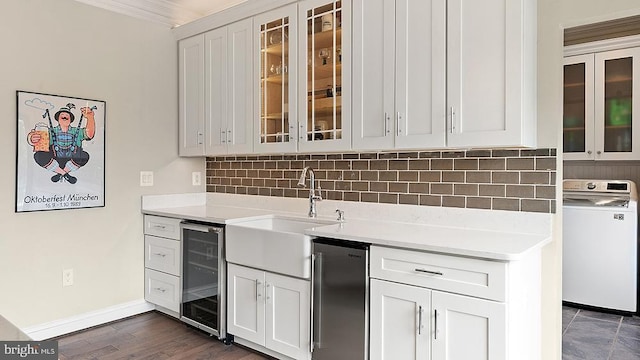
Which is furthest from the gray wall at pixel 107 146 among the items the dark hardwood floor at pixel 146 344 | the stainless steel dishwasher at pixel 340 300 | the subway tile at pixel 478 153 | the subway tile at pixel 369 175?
the subway tile at pixel 478 153

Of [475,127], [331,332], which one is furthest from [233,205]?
[475,127]

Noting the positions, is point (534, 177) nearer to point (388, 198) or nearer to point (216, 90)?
point (388, 198)

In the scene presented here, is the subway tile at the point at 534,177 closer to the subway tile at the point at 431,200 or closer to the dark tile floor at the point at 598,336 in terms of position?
the subway tile at the point at 431,200

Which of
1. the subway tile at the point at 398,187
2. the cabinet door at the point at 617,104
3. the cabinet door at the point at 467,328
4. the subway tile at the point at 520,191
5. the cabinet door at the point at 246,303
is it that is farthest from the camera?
the cabinet door at the point at 617,104

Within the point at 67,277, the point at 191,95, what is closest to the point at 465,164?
the point at 191,95

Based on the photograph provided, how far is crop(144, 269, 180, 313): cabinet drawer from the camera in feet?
10.9

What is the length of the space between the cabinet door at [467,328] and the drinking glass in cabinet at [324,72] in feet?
3.97

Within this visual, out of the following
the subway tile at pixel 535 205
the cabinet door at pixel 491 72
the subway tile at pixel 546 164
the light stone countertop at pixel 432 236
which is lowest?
the light stone countertop at pixel 432 236

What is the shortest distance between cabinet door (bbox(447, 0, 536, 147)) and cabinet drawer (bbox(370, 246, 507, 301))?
619mm

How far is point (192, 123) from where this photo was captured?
3660mm

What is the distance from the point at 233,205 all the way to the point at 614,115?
139 inches

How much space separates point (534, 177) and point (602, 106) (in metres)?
2.33

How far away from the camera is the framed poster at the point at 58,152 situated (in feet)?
9.54

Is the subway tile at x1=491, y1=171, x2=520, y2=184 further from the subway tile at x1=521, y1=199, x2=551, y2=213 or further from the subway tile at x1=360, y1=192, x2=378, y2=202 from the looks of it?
the subway tile at x1=360, y1=192, x2=378, y2=202
